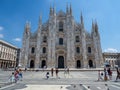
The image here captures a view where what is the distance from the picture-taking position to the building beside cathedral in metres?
36.6

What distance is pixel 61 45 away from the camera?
1508 inches

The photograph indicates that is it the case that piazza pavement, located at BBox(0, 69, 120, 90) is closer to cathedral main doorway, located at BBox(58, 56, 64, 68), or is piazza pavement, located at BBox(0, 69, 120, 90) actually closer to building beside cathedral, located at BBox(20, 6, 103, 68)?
building beside cathedral, located at BBox(20, 6, 103, 68)

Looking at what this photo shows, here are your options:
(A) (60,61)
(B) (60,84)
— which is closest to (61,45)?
(A) (60,61)

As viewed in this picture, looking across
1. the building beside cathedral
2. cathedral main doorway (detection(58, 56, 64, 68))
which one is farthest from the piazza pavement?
cathedral main doorway (detection(58, 56, 64, 68))

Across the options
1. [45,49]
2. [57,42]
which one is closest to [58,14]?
[57,42]

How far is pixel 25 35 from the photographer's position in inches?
1527

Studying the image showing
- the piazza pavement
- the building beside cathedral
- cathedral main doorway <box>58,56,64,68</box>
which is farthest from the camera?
cathedral main doorway <box>58,56,64,68</box>

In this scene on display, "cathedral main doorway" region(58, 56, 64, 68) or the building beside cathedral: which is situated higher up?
the building beside cathedral

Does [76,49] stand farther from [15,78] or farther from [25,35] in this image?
[15,78]

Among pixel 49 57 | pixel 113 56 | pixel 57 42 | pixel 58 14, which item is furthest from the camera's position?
pixel 113 56

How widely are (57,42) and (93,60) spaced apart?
38.9ft

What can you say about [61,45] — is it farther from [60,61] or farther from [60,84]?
[60,84]

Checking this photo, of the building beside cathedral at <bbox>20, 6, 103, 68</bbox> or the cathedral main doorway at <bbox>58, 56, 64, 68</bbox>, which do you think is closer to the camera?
the building beside cathedral at <bbox>20, 6, 103, 68</bbox>

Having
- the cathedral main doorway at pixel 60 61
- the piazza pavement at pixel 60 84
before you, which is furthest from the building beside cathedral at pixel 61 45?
the piazza pavement at pixel 60 84
